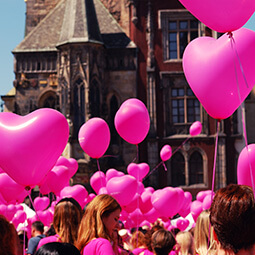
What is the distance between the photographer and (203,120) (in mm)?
23422

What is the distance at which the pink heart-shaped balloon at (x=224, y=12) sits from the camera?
11.8 ft

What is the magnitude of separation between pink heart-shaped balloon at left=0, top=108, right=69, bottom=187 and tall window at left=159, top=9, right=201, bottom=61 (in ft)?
64.0

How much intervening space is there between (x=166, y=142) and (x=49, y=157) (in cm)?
1874

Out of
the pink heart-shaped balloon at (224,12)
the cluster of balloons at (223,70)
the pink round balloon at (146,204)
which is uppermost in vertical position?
the pink heart-shaped balloon at (224,12)

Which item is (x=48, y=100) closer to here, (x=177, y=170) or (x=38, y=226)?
(x=177, y=170)

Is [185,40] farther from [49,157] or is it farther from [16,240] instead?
→ [16,240]

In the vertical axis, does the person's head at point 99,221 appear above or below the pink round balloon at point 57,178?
above

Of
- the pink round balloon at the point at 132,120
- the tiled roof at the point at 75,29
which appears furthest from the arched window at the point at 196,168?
the pink round balloon at the point at 132,120

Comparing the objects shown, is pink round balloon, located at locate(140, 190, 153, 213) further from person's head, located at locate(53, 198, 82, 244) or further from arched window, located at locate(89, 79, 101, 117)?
arched window, located at locate(89, 79, 101, 117)

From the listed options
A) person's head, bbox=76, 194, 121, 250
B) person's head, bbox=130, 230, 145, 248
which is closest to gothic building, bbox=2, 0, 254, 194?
person's head, bbox=130, 230, 145, 248

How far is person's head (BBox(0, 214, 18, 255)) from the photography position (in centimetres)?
280

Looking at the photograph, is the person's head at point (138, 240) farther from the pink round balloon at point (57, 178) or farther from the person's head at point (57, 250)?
the person's head at point (57, 250)

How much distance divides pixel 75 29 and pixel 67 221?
19082 mm

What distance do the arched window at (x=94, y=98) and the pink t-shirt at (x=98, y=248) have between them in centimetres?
1845
